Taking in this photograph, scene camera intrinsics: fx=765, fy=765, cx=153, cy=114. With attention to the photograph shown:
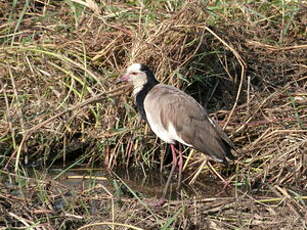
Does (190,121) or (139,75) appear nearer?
(190,121)

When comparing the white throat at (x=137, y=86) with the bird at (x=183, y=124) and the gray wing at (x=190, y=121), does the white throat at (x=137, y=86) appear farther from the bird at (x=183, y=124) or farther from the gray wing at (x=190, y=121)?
the gray wing at (x=190, y=121)

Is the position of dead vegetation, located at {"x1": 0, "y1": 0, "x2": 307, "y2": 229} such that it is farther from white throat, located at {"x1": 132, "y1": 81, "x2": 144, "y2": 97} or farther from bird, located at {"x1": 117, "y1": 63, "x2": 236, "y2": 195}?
bird, located at {"x1": 117, "y1": 63, "x2": 236, "y2": 195}

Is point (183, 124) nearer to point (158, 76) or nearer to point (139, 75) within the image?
point (139, 75)

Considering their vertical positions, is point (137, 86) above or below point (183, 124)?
above

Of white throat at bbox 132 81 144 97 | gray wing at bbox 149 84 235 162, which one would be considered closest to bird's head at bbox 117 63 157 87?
white throat at bbox 132 81 144 97

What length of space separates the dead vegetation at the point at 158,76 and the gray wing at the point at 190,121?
1.16 ft

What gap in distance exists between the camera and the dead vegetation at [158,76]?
617cm

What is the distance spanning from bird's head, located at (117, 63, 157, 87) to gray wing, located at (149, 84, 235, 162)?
242mm

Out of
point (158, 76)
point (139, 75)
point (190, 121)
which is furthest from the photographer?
point (158, 76)

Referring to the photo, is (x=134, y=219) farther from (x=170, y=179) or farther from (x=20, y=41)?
(x=20, y=41)

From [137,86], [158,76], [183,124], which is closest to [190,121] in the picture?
[183,124]

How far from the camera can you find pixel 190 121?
6.04 metres

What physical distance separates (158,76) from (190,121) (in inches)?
33.4

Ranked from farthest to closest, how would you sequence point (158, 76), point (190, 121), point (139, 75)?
point (158, 76)
point (139, 75)
point (190, 121)
